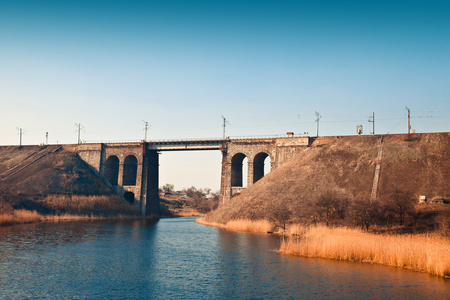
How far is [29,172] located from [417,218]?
78.7 meters

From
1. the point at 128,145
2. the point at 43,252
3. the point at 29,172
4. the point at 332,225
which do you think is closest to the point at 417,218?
the point at 332,225

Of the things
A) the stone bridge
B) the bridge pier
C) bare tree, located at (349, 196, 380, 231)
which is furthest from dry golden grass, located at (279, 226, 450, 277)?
the bridge pier

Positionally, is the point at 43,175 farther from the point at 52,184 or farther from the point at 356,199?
the point at 356,199

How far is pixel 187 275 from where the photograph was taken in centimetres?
2728

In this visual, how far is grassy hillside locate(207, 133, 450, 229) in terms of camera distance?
190 feet

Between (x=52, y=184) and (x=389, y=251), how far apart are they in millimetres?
72029

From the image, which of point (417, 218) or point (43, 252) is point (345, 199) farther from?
point (43, 252)

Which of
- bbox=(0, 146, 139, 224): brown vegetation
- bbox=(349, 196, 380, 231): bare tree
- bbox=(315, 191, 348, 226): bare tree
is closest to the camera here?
bbox=(349, 196, 380, 231): bare tree

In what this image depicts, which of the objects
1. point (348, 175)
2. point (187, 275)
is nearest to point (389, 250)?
point (187, 275)

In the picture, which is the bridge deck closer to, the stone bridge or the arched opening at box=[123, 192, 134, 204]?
the stone bridge

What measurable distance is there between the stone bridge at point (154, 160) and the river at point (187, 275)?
36481 mm

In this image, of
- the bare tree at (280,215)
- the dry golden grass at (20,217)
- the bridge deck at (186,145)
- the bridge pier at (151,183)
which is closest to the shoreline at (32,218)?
the dry golden grass at (20,217)

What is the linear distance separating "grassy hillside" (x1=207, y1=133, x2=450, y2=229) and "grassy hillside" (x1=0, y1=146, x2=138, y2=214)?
26.3 meters

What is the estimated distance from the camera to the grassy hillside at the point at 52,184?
72.8m
